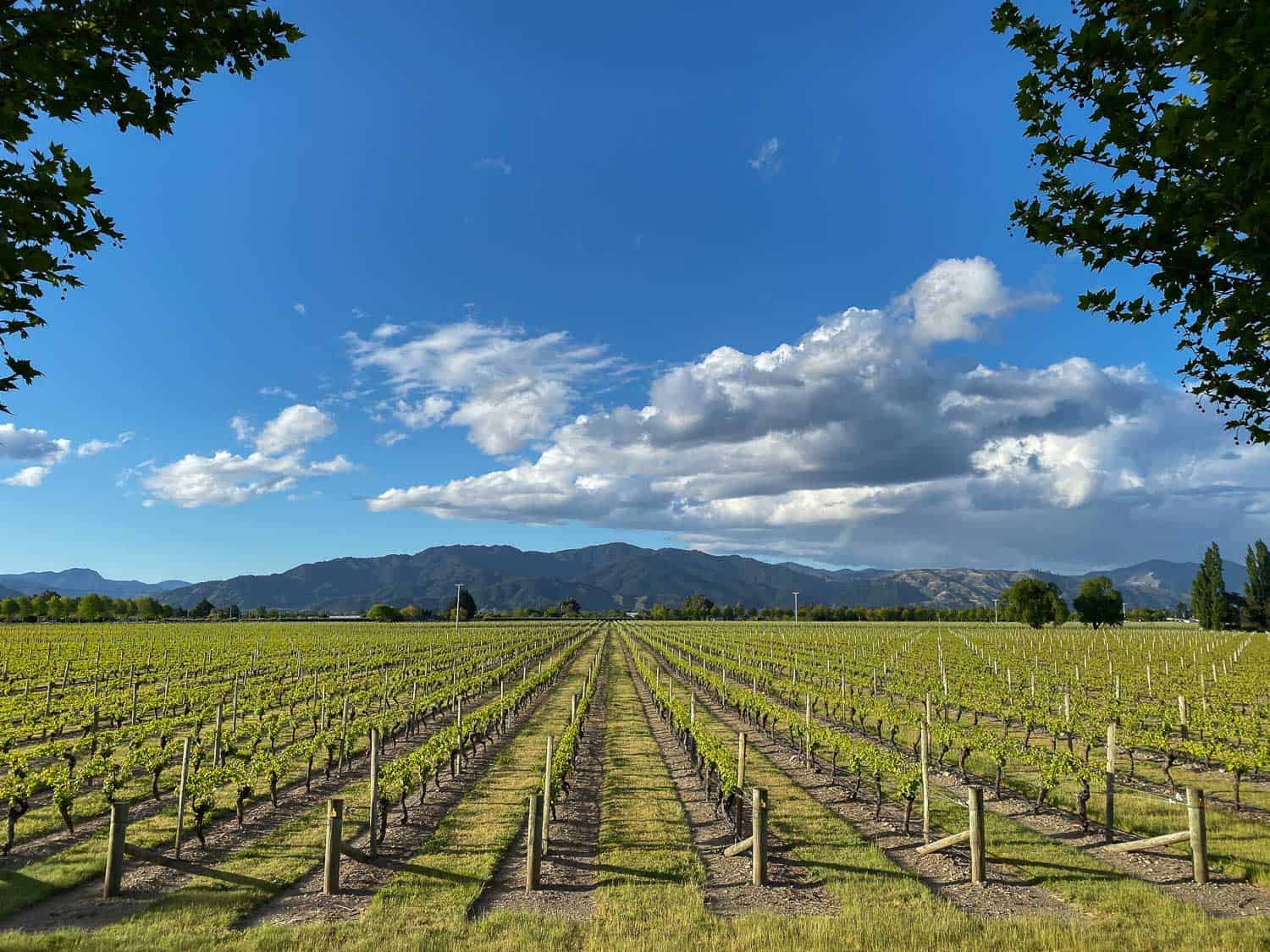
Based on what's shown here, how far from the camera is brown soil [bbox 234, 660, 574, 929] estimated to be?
9.31 metres

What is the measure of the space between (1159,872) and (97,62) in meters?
16.4

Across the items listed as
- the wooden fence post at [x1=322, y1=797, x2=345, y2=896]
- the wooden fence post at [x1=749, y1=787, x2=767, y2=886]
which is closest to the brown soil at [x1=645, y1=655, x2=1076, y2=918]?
the wooden fence post at [x1=749, y1=787, x2=767, y2=886]

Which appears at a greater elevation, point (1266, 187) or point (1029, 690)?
point (1266, 187)

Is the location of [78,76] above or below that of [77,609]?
above

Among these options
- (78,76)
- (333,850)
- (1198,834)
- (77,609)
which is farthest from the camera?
(77,609)

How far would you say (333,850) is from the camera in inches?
397

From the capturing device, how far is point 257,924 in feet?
29.6

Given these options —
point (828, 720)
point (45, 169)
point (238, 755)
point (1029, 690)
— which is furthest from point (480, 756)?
point (1029, 690)

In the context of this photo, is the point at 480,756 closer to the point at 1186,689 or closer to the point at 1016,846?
the point at 1016,846

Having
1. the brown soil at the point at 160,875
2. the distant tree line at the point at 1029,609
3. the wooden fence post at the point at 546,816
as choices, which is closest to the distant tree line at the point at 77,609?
the distant tree line at the point at 1029,609

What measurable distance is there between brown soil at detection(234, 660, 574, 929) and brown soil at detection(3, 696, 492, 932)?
1824 millimetres

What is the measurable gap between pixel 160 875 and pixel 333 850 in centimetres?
321

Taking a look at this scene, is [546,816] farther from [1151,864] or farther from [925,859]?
[1151,864]

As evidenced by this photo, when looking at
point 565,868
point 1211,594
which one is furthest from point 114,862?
point 1211,594
